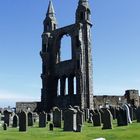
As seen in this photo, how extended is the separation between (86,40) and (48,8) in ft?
40.1

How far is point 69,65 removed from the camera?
54094 mm

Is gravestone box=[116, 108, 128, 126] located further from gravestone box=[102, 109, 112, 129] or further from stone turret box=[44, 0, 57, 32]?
stone turret box=[44, 0, 57, 32]

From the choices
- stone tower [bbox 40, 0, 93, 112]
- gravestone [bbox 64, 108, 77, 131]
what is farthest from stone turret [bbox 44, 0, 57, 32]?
gravestone [bbox 64, 108, 77, 131]

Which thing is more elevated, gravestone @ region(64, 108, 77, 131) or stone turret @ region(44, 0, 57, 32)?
stone turret @ region(44, 0, 57, 32)

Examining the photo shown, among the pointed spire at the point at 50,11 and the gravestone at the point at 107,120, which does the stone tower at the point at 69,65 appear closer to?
the pointed spire at the point at 50,11

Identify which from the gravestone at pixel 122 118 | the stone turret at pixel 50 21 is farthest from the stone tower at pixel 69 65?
the gravestone at pixel 122 118

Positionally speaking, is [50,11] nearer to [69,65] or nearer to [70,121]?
[69,65]

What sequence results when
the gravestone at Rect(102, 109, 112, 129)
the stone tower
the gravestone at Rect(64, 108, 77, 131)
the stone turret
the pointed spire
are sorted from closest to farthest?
1. the gravestone at Rect(102, 109, 112, 129)
2. the gravestone at Rect(64, 108, 77, 131)
3. the stone tower
4. the stone turret
5. the pointed spire

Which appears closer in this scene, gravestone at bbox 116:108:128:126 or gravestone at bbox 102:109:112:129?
gravestone at bbox 102:109:112:129

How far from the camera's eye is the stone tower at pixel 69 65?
5172 cm

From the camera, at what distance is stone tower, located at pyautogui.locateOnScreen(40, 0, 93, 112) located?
2036 inches

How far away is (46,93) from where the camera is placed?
56.3 meters

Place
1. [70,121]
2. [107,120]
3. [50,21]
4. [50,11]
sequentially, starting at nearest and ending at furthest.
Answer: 1. [107,120]
2. [70,121]
3. [50,21]
4. [50,11]

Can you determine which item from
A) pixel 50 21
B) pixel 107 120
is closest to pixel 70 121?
pixel 107 120
